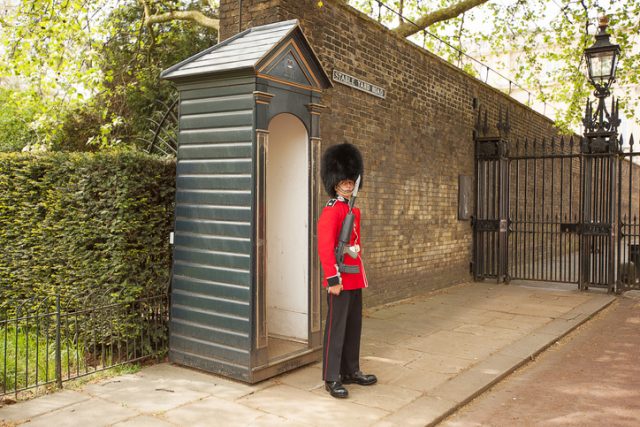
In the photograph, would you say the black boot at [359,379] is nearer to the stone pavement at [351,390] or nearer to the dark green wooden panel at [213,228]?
the stone pavement at [351,390]

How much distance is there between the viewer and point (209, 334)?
5230 mm

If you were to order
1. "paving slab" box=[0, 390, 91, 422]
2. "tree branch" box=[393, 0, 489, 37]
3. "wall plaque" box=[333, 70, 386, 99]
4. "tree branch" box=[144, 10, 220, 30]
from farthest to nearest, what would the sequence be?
"tree branch" box=[393, 0, 489, 37], "tree branch" box=[144, 10, 220, 30], "wall plaque" box=[333, 70, 386, 99], "paving slab" box=[0, 390, 91, 422]

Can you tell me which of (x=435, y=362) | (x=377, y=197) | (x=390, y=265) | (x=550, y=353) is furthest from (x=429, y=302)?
(x=435, y=362)

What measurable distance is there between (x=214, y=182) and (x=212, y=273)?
0.82m

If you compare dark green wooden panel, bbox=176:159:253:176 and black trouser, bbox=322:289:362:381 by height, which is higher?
dark green wooden panel, bbox=176:159:253:176

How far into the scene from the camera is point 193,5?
1366cm

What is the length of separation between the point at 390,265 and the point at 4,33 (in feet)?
28.6

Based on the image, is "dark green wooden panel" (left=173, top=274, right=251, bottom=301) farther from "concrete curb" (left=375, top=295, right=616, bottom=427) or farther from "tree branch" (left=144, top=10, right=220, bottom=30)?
"tree branch" (left=144, top=10, right=220, bottom=30)

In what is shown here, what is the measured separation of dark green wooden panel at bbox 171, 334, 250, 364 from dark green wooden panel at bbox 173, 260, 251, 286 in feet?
1.92

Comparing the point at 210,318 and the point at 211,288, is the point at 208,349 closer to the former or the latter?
the point at 210,318

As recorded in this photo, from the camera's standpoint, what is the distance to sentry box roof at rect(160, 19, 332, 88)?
16.4 feet

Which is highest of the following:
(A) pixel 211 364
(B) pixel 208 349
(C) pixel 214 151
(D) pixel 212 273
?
(C) pixel 214 151

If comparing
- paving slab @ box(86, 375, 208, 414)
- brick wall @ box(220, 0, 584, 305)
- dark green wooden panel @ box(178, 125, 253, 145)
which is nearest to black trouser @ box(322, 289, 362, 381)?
paving slab @ box(86, 375, 208, 414)

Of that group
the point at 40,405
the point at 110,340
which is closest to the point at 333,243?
the point at 110,340
